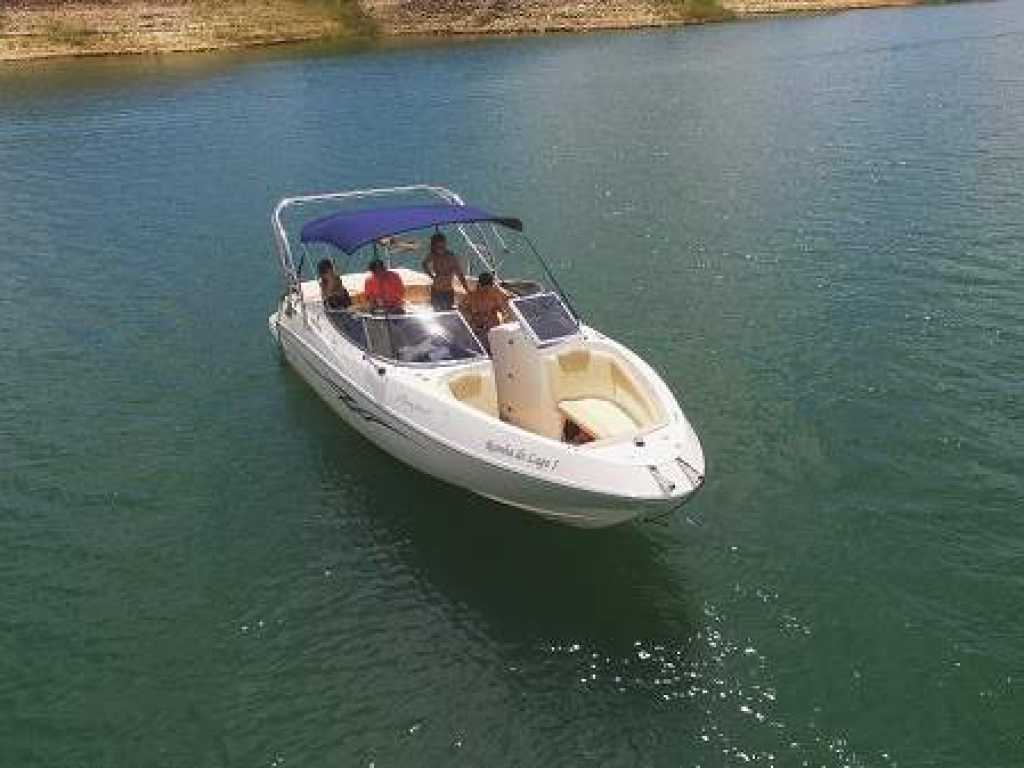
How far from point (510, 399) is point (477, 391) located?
34.8 inches

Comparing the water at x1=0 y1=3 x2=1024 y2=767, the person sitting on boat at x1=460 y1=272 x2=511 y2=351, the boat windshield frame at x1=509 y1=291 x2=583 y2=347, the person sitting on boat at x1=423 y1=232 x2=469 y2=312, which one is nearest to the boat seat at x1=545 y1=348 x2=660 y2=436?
the boat windshield frame at x1=509 y1=291 x2=583 y2=347

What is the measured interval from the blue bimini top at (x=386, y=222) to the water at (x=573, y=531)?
151 inches

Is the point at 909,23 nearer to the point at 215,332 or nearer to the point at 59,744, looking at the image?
the point at 215,332

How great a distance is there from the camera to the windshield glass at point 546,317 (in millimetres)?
15742

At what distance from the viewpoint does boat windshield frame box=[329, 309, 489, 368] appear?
Answer: 16.5 m

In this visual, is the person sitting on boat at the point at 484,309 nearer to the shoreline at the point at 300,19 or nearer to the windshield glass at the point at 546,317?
the windshield glass at the point at 546,317

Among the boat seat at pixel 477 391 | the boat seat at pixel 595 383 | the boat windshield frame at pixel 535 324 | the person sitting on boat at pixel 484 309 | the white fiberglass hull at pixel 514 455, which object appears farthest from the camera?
the person sitting on boat at pixel 484 309

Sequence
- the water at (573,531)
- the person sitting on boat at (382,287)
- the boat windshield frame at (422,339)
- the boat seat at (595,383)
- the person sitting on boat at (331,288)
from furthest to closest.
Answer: the person sitting on boat at (331,288), the person sitting on boat at (382,287), the boat windshield frame at (422,339), the boat seat at (595,383), the water at (573,531)

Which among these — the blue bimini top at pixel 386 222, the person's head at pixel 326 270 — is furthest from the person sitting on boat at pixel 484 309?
the person's head at pixel 326 270

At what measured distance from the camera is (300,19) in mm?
89938

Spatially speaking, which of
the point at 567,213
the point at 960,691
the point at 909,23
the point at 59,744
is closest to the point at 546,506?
the point at 960,691

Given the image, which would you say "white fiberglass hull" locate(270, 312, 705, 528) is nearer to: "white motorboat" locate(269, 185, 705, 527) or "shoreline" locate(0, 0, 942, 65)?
"white motorboat" locate(269, 185, 705, 527)

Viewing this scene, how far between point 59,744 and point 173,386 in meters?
10.6

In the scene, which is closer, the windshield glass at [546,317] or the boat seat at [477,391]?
the windshield glass at [546,317]
